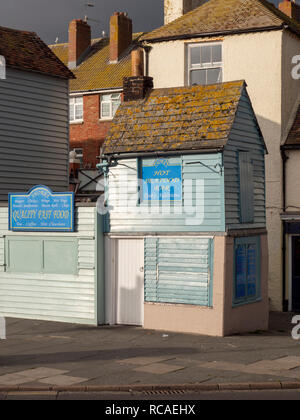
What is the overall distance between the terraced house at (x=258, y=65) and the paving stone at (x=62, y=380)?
1391 centimetres

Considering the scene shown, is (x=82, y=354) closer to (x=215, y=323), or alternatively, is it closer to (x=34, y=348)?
(x=34, y=348)

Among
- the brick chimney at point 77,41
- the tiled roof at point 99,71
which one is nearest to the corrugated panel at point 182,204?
the tiled roof at point 99,71

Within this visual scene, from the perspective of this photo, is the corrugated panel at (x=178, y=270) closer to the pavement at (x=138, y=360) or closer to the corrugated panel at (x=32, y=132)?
the pavement at (x=138, y=360)

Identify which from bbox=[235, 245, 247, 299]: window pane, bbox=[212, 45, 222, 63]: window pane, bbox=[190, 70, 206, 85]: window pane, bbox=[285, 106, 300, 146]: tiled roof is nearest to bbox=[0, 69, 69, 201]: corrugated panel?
bbox=[190, 70, 206, 85]: window pane

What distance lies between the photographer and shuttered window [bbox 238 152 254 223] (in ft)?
65.8

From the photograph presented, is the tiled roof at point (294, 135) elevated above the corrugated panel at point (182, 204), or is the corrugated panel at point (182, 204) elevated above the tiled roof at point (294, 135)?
the tiled roof at point (294, 135)

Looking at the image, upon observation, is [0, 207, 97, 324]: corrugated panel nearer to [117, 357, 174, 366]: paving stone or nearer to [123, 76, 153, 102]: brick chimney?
Answer: [123, 76, 153, 102]: brick chimney

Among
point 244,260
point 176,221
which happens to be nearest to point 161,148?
point 176,221

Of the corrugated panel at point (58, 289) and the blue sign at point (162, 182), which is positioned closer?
the blue sign at point (162, 182)

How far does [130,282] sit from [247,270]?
10.8ft

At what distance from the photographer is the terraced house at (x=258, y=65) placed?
2612 cm

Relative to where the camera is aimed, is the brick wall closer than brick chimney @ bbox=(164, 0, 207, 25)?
No

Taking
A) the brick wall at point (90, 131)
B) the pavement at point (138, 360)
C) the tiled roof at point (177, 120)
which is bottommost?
the pavement at point (138, 360)

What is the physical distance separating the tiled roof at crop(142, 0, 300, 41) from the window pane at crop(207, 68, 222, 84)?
4.72 feet
